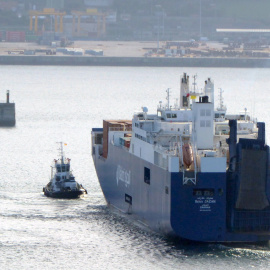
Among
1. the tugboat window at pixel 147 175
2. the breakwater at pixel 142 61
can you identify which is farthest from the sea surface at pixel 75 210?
the breakwater at pixel 142 61

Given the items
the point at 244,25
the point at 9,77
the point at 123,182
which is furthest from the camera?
the point at 244,25

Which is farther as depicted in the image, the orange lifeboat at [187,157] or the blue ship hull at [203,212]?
the orange lifeboat at [187,157]

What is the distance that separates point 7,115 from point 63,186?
2920 cm

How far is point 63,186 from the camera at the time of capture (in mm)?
47125

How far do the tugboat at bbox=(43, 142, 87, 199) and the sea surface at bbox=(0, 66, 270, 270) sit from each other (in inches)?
14.6

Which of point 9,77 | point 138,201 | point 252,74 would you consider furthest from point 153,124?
point 252,74

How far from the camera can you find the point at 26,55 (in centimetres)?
14362

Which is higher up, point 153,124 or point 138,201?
point 153,124

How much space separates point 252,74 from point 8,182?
9384cm

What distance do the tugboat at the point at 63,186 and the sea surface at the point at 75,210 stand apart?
1.21ft

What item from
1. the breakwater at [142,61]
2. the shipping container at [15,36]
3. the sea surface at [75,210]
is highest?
the shipping container at [15,36]

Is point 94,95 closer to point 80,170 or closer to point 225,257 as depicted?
point 80,170

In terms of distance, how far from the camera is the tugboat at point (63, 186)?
46812 mm

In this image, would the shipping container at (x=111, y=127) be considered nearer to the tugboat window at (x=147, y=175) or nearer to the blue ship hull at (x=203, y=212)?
the tugboat window at (x=147, y=175)
